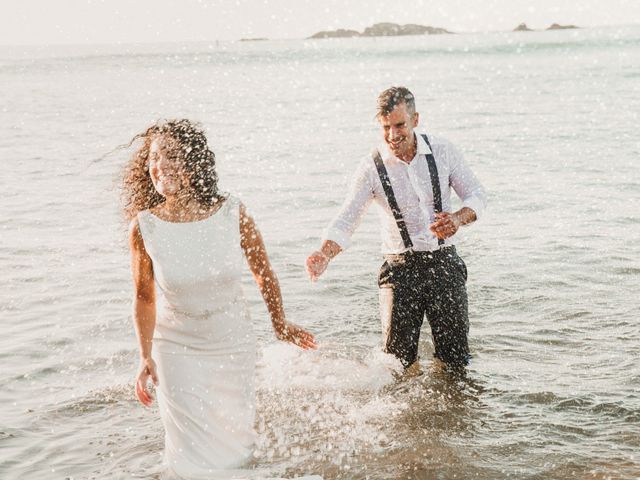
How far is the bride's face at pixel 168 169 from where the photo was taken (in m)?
4.38

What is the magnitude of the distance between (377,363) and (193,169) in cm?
335

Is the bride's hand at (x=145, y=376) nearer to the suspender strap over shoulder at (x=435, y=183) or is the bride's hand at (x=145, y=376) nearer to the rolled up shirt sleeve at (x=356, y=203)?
the rolled up shirt sleeve at (x=356, y=203)

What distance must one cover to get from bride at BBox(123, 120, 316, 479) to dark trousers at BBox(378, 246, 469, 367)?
1.84 meters

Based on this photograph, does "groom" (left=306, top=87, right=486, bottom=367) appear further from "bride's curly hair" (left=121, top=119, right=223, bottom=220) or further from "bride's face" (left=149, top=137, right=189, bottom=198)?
"bride's face" (left=149, top=137, right=189, bottom=198)

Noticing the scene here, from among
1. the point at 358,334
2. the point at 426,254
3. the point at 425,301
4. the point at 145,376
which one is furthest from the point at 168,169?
the point at 358,334

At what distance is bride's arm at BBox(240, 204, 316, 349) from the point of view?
175 inches

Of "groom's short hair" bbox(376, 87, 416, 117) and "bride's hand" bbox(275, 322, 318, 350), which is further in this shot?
"groom's short hair" bbox(376, 87, 416, 117)

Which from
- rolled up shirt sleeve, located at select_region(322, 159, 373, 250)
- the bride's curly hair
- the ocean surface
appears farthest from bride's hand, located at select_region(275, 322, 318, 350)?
rolled up shirt sleeve, located at select_region(322, 159, 373, 250)

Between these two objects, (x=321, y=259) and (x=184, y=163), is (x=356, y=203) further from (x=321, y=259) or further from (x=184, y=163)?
(x=184, y=163)

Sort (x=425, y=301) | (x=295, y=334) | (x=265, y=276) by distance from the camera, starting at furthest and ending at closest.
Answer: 1. (x=425, y=301)
2. (x=295, y=334)
3. (x=265, y=276)

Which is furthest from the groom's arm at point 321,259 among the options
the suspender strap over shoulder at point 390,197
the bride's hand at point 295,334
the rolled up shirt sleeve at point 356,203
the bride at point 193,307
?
the bride at point 193,307

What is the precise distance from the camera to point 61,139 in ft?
85.4

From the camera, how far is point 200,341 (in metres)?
4.36

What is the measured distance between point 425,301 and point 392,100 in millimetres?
1532
